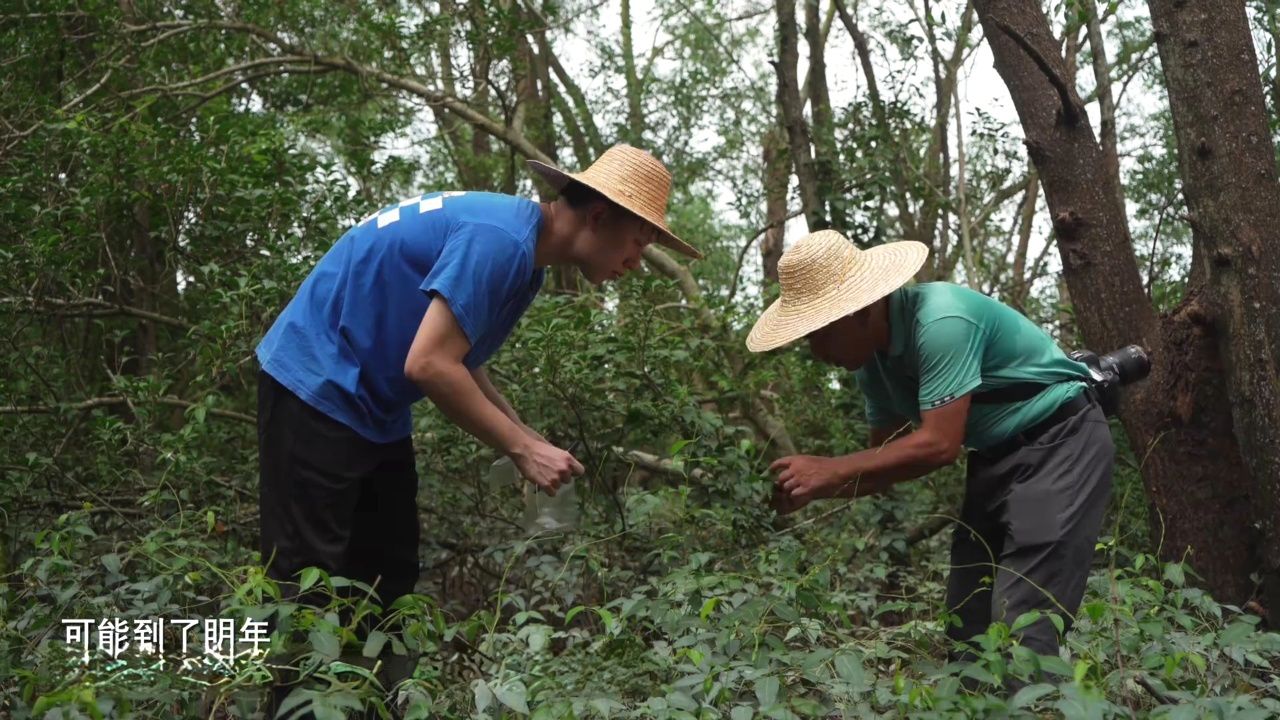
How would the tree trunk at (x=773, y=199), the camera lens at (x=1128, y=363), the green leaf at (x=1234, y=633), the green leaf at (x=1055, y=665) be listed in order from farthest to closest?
1. the tree trunk at (x=773, y=199)
2. the camera lens at (x=1128, y=363)
3. the green leaf at (x=1234, y=633)
4. the green leaf at (x=1055, y=665)

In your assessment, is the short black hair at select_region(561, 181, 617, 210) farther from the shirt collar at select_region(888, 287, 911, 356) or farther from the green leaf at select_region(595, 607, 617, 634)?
the green leaf at select_region(595, 607, 617, 634)

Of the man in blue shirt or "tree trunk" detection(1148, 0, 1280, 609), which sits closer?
the man in blue shirt

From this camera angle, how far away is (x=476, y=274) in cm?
311

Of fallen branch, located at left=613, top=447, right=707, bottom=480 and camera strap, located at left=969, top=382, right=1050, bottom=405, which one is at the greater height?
camera strap, located at left=969, top=382, right=1050, bottom=405

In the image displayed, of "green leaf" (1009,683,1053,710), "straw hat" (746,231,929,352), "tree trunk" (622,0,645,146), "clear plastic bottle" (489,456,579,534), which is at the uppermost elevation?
"tree trunk" (622,0,645,146)

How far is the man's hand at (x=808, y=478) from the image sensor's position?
3.35 metres

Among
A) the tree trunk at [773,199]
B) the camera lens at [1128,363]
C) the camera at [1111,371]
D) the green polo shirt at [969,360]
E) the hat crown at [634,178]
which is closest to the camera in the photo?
the green polo shirt at [969,360]

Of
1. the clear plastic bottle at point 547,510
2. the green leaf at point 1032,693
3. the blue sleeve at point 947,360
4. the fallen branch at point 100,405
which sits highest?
the blue sleeve at point 947,360

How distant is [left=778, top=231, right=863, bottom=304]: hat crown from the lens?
11.6ft

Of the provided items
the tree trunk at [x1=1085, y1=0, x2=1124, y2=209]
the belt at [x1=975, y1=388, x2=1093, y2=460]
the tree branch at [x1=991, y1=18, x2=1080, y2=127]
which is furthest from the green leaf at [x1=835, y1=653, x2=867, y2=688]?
the tree trunk at [x1=1085, y1=0, x2=1124, y2=209]

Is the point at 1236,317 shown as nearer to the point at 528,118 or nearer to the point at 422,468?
the point at 422,468

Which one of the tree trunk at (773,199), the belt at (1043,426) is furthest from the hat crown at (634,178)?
the tree trunk at (773,199)

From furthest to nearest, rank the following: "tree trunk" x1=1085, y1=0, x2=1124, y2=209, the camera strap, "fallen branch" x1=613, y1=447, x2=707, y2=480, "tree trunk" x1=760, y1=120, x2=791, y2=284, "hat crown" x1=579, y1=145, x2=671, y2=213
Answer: "tree trunk" x1=760, y1=120, x2=791, y2=284, "tree trunk" x1=1085, y1=0, x2=1124, y2=209, "fallen branch" x1=613, y1=447, x2=707, y2=480, the camera strap, "hat crown" x1=579, y1=145, x2=671, y2=213

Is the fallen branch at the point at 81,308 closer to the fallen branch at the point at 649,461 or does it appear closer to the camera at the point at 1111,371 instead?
the fallen branch at the point at 649,461
